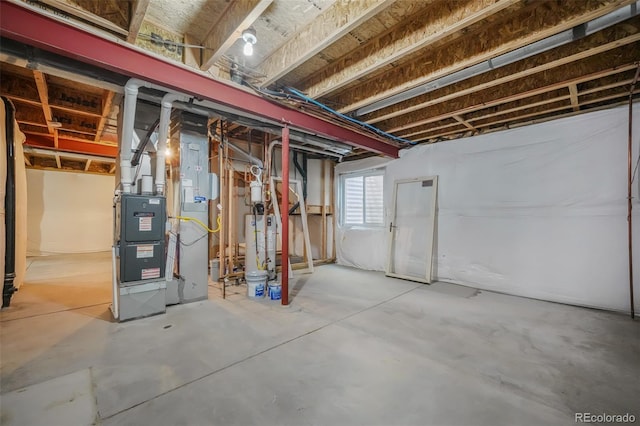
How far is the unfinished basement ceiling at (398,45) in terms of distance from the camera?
184 centimetres

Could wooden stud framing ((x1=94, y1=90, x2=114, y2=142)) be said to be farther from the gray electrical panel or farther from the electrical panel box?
the electrical panel box

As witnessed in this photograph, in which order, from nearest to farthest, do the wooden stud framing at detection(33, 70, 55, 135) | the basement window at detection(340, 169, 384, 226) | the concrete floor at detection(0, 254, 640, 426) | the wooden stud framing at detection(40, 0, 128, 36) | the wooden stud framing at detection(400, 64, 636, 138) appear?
1. the concrete floor at detection(0, 254, 640, 426)
2. the wooden stud framing at detection(40, 0, 128, 36)
3. the wooden stud framing at detection(400, 64, 636, 138)
4. the wooden stud framing at detection(33, 70, 55, 135)
5. the basement window at detection(340, 169, 384, 226)

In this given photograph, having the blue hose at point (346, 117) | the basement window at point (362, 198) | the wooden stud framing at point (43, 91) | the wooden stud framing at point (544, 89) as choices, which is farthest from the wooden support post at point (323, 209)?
the wooden stud framing at point (43, 91)

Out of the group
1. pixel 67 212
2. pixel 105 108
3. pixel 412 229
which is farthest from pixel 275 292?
pixel 67 212

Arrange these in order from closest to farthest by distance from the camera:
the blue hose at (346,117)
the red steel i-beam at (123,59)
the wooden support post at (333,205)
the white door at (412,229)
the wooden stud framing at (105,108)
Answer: the red steel i-beam at (123,59)
the blue hose at (346,117)
the wooden stud framing at (105,108)
the white door at (412,229)
the wooden support post at (333,205)

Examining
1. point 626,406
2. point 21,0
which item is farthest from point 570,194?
point 21,0

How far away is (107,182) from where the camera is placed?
7.50 meters

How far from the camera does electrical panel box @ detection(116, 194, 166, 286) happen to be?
254cm

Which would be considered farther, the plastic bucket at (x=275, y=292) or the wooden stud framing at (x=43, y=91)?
the plastic bucket at (x=275, y=292)

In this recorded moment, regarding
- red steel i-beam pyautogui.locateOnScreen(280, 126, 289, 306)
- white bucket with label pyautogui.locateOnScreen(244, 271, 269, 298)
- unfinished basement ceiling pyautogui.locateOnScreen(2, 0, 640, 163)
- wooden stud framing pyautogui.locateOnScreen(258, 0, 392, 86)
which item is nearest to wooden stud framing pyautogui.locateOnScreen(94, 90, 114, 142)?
unfinished basement ceiling pyautogui.locateOnScreen(2, 0, 640, 163)

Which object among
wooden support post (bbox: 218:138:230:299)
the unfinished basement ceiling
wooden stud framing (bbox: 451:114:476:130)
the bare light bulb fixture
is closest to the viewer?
the unfinished basement ceiling

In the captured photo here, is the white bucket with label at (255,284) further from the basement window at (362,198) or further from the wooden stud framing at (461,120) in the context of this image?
the wooden stud framing at (461,120)

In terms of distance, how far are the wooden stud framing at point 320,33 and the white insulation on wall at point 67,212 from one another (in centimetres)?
737

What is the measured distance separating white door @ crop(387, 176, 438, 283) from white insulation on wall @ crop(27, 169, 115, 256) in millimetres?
7848
